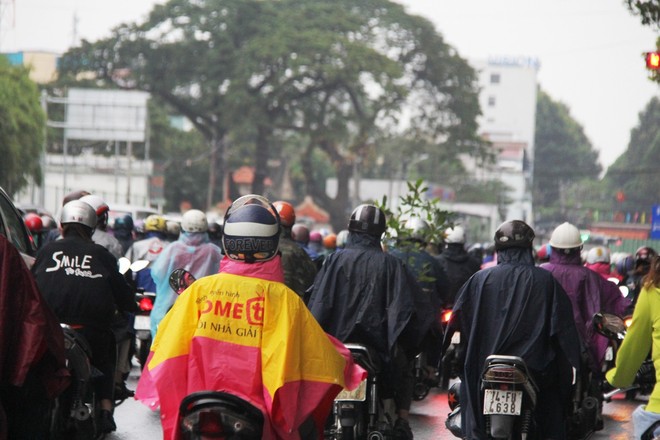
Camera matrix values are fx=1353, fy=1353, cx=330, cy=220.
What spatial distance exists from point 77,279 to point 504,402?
266cm

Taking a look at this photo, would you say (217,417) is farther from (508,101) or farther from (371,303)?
(508,101)

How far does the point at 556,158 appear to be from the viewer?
109375 mm

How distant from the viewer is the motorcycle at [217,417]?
5168 millimetres

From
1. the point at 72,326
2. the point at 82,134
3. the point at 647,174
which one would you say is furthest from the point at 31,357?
the point at 647,174

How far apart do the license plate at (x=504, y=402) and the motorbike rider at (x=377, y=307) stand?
3.47ft

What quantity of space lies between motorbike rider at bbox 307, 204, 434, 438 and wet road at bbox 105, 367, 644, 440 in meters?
2.21

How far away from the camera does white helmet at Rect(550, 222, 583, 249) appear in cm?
1005

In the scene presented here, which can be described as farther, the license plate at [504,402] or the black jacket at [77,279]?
the black jacket at [77,279]

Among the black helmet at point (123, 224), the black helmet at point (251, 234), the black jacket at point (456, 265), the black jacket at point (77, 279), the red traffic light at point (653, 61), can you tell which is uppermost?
the red traffic light at point (653, 61)

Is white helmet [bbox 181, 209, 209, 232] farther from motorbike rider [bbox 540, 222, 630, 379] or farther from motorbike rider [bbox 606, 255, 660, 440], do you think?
motorbike rider [bbox 606, 255, 660, 440]

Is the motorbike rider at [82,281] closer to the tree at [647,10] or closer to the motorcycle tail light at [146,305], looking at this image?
the motorcycle tail light at [146,305]

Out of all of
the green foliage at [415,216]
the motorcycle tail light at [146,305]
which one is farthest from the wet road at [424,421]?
the green foliage at [415,216]

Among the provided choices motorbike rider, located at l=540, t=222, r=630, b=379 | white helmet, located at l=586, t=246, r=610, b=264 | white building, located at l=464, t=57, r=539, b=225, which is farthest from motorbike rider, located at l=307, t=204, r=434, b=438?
white building, located at l=464, t=57, r=539, b=225

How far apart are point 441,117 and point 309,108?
19.8ft
